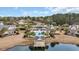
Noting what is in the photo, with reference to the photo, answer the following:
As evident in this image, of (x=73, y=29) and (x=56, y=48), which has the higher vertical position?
(x=73, y=29)

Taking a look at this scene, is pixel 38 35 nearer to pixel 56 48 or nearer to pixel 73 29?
pixel 56 48

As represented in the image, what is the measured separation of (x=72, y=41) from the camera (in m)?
1.86

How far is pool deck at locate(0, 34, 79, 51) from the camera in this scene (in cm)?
184

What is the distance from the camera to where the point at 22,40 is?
185 centimetres

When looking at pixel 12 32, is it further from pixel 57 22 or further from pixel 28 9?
pixel 57 22

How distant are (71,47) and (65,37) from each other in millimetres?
87

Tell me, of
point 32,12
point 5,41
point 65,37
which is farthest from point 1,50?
point 65,37

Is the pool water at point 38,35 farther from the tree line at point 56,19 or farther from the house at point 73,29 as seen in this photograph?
the house at point 73,29

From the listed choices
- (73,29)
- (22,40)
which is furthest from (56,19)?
(22,40)

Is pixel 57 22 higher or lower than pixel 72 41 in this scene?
higher
